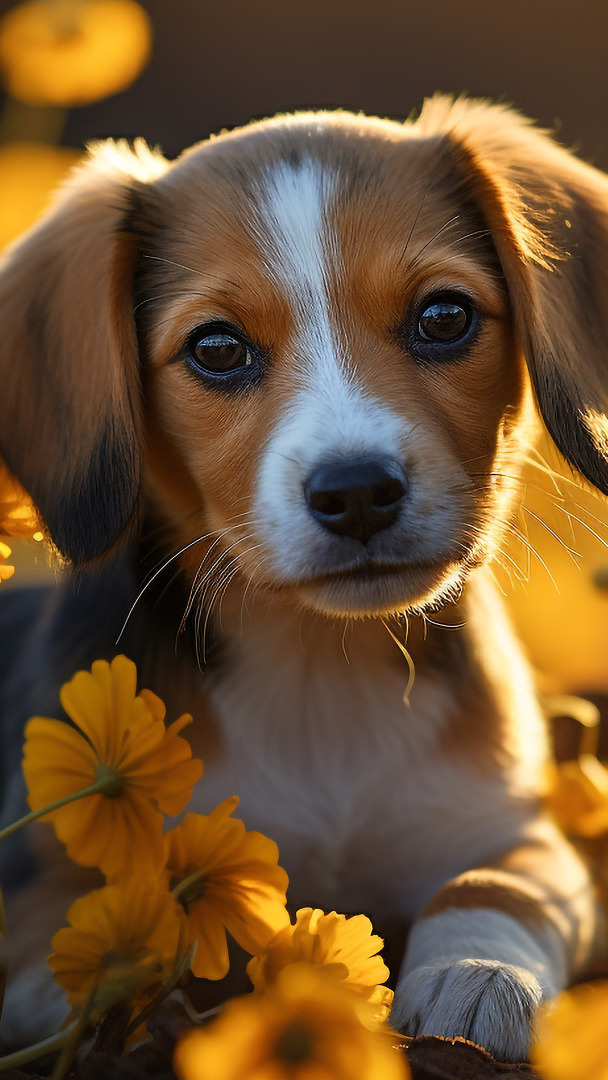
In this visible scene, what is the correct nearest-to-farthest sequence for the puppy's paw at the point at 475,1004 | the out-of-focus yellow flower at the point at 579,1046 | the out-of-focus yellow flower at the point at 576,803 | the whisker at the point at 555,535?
the out-of-focus yellow flower at the point at 579,1046
the puppy's paw at the point at 475,1004
the whisker at the point at 555,535
the out-of-focus yellow flower at the point at 576,803

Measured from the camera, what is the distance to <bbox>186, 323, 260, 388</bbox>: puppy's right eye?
1.60 m

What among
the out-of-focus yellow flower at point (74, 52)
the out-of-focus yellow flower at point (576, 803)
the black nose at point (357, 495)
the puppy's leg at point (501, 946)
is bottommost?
the puppy's leg at point (501, 946)

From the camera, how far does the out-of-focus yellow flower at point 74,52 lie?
1947 millimetres

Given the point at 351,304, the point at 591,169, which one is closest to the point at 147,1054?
the point at 351,304

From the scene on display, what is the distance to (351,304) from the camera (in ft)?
5.10

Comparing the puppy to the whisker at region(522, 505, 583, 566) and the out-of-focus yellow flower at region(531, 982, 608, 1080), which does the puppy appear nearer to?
the whisker at region(522, 505, 583, 566)

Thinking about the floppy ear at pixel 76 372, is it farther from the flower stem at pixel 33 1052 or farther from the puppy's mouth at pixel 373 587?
the flower stem at pixel 33 1052

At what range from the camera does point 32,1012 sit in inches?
57.5

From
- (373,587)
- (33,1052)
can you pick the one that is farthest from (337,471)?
(33,1052)

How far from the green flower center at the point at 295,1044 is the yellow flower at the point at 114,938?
0.71ft

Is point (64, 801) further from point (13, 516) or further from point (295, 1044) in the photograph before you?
point (13, 516)

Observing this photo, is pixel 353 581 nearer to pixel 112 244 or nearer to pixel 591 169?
pixel 112 244

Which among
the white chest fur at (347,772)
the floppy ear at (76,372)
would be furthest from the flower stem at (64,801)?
the white chest fur at (347,772)

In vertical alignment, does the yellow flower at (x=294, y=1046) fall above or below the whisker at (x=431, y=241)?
below
